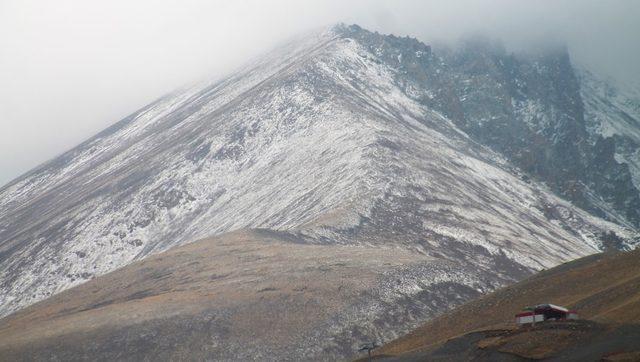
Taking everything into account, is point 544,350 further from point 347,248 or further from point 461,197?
point 461,197

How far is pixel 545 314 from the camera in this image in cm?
5281

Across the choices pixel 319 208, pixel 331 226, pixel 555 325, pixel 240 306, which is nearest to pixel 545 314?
pixel 555 325

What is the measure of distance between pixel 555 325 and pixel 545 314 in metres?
2.89

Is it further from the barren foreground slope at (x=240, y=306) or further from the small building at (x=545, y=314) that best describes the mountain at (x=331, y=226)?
the small building at (x=545, y=314)

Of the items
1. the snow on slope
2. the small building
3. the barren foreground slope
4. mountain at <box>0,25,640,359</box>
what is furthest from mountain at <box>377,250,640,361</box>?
the snow on slope

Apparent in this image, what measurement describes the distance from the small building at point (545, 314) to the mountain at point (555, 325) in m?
1.10

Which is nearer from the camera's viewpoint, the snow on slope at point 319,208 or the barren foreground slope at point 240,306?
the barren foreground slope at point 240,306

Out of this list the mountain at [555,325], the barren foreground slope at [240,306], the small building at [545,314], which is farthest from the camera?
the barren foreground slope at [240,306]

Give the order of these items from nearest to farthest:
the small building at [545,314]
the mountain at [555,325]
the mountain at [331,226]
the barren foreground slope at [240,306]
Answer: the mountain at [555,325]
the small building at [545,314]
the barren foreground slope at [240,306]
the mountain at [331,226]

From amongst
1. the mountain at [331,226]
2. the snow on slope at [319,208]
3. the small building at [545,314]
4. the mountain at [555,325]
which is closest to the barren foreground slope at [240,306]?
the mountain at [331,226]

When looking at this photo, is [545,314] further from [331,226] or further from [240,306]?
[331,226]

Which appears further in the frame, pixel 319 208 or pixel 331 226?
pixel 319 208

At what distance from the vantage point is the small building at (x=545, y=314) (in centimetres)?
5262

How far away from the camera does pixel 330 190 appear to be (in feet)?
477
